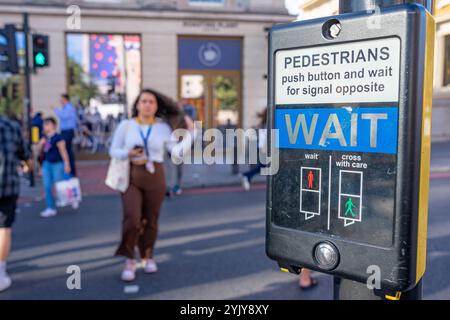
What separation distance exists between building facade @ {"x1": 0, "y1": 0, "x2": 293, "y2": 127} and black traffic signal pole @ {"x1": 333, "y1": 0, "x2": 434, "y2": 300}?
42.4 ft

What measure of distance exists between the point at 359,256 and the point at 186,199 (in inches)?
291

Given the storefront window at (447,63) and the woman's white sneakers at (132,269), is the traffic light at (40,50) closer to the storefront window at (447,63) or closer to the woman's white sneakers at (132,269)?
the woman's white sneakers at (132,269)

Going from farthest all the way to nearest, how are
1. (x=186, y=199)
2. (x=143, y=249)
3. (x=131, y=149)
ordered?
(x=186, y=199) < (x=143, y=249) < (x=131, y=149)

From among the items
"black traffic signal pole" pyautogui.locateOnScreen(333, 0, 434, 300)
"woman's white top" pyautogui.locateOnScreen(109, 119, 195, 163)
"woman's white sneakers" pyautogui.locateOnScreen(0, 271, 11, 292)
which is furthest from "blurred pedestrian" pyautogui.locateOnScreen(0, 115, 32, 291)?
"black traffic signal pole" pyautogui.locateOnScreen(333, 0, 434, 300)

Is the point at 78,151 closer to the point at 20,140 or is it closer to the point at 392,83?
the point at 20,140

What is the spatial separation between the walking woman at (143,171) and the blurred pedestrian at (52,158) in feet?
9.90

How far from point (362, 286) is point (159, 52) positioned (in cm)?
1323

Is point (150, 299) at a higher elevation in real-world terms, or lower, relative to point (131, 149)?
lower

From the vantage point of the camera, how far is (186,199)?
27.0ft

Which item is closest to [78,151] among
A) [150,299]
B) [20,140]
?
[20,140]

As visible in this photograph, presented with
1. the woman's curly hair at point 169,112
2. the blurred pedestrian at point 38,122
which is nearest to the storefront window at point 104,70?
the blurred pedestrian at point 38,122

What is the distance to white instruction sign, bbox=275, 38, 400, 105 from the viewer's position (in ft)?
2.87

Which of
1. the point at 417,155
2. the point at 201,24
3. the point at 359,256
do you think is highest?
the point at 201,24

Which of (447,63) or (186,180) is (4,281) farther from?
(186,180)
